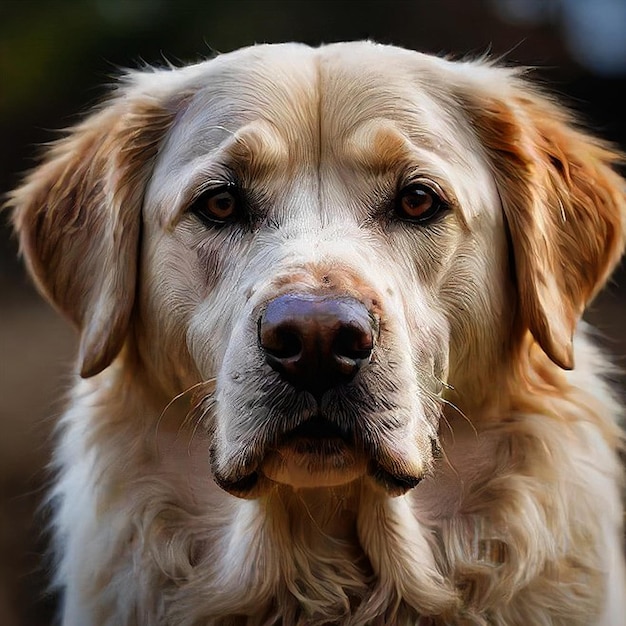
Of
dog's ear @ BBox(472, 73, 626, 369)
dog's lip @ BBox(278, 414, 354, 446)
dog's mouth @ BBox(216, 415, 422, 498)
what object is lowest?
dog's mouth @ BBox(216, 415, 422, 498)

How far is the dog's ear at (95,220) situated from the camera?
7.22ft

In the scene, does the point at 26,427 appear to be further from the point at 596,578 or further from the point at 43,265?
the point at 596,578

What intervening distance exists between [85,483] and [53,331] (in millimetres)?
1632

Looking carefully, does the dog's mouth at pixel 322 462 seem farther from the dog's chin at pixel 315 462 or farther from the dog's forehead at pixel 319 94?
the dog's forehead at pixel 319 94

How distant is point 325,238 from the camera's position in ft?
6.41

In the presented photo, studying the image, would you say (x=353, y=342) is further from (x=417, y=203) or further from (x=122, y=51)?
(x=122, y=51)

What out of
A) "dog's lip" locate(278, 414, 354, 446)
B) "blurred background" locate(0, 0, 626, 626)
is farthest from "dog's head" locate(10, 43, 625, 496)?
"blurred background" locate(0, 0, 626, 626)

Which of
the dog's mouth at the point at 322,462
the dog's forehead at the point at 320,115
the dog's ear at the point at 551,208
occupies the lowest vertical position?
the dog's mouth at the point at 322,462

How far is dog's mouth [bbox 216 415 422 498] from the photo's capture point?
69.2 inches

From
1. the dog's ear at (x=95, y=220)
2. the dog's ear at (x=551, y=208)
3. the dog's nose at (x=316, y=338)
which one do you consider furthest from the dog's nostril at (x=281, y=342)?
the dog's ear at (x=551, y=208)

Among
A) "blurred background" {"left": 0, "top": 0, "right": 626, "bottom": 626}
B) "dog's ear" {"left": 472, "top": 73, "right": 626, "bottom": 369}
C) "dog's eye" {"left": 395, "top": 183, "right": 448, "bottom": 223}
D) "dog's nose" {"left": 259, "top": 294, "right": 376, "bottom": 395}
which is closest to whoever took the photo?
"dog's nose" {"left": 259, "top": 294, "right": 376, "bottom": 395}

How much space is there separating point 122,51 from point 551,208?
1822mm

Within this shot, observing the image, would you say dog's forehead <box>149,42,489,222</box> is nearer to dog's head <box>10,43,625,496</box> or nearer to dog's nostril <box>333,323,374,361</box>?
dog's head <box>10,43,625,496</box>

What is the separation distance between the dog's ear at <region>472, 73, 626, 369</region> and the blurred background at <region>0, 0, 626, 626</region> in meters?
0.70
